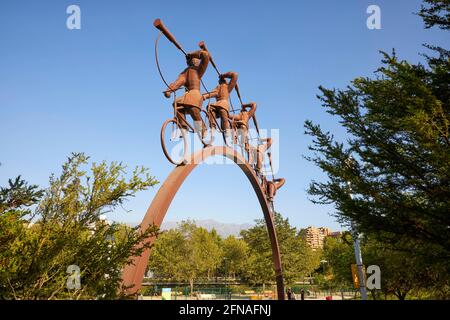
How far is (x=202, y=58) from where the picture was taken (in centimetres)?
861

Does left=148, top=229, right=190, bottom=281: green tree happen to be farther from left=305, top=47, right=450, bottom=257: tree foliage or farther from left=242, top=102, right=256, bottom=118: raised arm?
left=305, top=47, right=450, bottom=257: tree foliage

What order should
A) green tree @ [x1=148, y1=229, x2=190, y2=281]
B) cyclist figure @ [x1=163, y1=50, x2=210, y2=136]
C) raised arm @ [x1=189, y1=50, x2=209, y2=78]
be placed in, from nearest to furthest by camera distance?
cyclist figure @ [x1=163, y1=50, x2=210, y2=136] → raised arm @ [x1=189, y1=50, x2=209, y2=78] → green tree @ [x1=148, y1=229, x2=190, y2=281]

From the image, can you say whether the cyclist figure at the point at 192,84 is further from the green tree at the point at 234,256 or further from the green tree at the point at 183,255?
the green tree at the point at 234,256

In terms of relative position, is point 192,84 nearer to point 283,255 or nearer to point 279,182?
point 279,182

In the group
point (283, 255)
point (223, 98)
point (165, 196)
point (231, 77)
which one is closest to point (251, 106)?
point (231, 77)

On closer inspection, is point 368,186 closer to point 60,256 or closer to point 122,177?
point 122,177

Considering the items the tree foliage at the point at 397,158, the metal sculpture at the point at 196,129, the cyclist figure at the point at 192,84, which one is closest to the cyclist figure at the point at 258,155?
the metal sculpture at the point at 196,129

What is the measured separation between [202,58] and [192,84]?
0.72 metres

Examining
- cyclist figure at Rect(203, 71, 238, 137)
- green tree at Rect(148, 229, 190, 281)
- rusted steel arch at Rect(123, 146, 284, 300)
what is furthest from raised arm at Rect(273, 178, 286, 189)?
green tree at Rect(148, 229, 190, 281)

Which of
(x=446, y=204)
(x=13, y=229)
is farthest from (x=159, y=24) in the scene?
(x=446, y=204)

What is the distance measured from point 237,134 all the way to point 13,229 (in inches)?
348

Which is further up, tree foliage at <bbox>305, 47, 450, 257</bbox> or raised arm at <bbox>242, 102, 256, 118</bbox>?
raised arm at <bbox>242, 102, 256, 118</bbox>

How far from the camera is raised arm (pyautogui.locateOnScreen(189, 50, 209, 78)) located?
8539mm

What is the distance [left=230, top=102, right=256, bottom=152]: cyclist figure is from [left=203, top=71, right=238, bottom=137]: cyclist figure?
108cm
